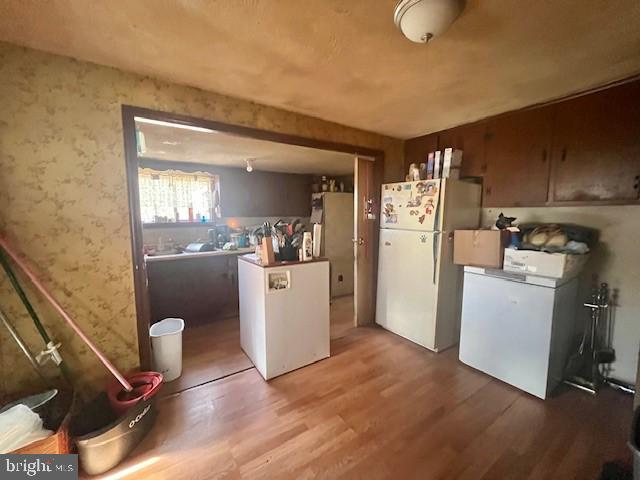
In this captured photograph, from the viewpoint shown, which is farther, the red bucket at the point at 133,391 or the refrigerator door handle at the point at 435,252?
the refrigerator door handle at the point at 435,252

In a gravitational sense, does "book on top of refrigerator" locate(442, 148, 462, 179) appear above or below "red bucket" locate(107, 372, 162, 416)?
above

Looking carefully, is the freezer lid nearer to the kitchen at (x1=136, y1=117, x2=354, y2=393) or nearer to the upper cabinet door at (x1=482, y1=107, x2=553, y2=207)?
the upper cabinet door at (x1=482, y1=107, x2=553, y2=207)

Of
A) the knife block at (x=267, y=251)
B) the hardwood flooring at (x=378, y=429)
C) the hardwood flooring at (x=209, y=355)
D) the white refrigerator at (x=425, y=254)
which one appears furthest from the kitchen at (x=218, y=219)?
the white refrigerator at (x=425, y=254)

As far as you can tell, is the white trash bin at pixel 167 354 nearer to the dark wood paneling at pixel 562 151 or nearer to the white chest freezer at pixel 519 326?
the white chest freezer at pixel 519 326

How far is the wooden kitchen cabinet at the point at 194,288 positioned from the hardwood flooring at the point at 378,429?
1.19m

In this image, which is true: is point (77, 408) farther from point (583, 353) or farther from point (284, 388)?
point (583, 353)

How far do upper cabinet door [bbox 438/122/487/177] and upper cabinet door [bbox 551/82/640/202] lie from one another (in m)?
0.53

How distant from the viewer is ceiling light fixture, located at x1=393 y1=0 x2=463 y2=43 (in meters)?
0.98

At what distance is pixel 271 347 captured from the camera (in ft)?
6.43

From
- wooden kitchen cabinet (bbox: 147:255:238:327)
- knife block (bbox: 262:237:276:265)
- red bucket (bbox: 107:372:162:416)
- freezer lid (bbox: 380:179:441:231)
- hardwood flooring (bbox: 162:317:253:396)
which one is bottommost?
hardwood flooring (bbox: 162:317:253:396)

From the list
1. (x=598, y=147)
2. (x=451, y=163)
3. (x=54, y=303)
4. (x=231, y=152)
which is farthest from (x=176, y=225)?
(x=598, y=147)

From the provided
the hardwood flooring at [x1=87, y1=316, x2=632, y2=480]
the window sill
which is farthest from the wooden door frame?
the window sill

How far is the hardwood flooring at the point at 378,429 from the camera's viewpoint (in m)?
1.29

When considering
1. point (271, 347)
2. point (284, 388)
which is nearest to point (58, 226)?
point (271, 347)
